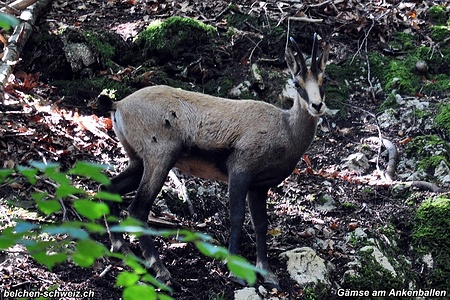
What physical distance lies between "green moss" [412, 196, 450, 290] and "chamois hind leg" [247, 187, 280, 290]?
5.55 feet

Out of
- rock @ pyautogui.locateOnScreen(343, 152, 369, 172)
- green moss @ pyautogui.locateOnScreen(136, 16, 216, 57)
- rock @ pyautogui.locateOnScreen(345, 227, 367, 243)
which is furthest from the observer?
green moss @ pyautogui.locateOnScreen(136, 16, 216, 57)

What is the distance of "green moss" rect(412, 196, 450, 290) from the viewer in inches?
236

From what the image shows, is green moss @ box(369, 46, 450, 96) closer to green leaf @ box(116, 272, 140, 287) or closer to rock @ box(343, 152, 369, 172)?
rock @ box(343, 152, 369, 172)

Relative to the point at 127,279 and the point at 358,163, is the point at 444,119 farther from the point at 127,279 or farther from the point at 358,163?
the point at 127,279

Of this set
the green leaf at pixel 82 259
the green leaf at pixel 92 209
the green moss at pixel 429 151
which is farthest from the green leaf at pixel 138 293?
Answer: the green moss at pixel 429 151

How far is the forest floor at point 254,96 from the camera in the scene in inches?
223

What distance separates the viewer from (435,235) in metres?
6.30

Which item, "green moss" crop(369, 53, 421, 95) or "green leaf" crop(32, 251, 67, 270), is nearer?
"green leaf" crop(32, 251, 67, 270)

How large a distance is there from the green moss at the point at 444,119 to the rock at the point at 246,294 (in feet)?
13.3

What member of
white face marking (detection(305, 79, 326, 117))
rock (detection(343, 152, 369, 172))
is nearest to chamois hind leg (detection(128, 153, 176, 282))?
white face marking (detection(305, 79, 326, 117))

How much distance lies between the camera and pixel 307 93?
567 centimetres

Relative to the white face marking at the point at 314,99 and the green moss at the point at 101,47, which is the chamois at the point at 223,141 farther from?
the green moss at the point at 101,47

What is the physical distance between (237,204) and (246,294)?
80cm

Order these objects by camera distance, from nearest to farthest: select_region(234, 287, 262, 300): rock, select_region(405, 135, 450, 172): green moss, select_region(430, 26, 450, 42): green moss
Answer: select_region(234, 287, 262, 300): rock → select_region(405, 135, 450, 172): green moss → select_region(430, 26, 450, 42): green moss
